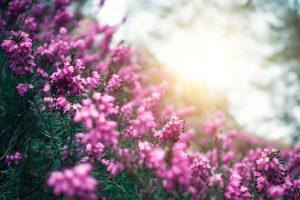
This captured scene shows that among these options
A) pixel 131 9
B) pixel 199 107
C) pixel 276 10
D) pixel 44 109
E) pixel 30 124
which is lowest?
pixel 44 109

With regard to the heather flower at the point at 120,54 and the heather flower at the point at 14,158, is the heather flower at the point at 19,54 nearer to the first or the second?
the heather flower at the point at 14,158

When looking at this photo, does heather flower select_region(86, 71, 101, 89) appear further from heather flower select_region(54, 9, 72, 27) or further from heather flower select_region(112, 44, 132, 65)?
heather flower select_region(54, 9, 72, 27)

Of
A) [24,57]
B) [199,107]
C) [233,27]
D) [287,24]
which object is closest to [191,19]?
[233,27]

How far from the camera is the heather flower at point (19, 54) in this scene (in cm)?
355

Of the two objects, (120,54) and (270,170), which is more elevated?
(120,54)

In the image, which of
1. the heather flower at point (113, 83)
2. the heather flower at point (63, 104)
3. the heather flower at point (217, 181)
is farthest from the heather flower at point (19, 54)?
the heather flower at point (217, 181)

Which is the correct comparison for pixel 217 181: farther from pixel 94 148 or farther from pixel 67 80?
pixel 67 80

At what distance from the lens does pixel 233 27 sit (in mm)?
12898

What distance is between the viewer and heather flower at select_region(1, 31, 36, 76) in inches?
140

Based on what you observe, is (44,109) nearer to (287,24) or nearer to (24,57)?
(24,57)

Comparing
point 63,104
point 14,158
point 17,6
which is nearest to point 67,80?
point 63,104

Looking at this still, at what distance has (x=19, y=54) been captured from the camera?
360 cm

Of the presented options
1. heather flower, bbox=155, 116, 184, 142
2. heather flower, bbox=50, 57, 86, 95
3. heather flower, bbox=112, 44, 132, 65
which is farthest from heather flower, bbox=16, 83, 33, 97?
heather flower, bbox=112, 44, 132, 65

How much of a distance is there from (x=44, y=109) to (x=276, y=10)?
37.7ft
